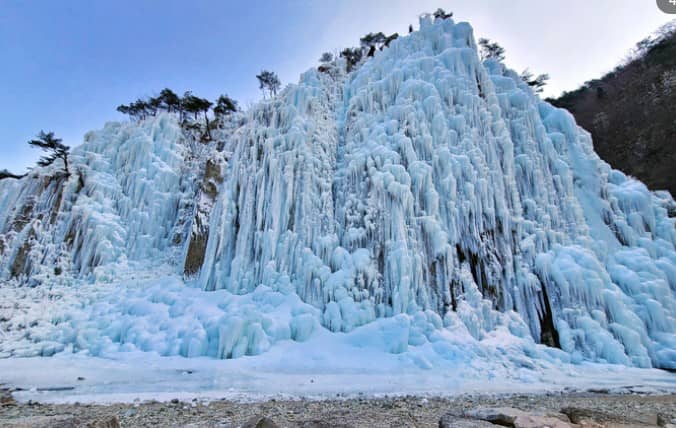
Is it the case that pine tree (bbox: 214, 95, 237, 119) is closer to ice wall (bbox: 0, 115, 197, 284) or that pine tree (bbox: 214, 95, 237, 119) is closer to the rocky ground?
ice wall (bbox: 0, 115, 197, 284)

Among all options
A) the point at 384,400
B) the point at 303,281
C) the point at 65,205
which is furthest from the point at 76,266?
the point at 384,400

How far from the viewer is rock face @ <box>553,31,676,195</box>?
1848cm

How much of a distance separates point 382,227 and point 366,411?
19.0 ft

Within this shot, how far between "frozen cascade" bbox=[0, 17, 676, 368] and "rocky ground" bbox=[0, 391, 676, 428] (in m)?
2.58

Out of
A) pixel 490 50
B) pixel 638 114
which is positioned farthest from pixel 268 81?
pixel 638 114

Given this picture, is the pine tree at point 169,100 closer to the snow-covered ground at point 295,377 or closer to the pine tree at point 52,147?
the pine tree at point 52,147

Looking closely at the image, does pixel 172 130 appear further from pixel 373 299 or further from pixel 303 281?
pixel 373 299

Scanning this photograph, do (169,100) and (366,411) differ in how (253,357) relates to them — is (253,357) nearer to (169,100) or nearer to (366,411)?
(366,411)

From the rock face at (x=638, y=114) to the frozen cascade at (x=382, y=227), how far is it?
9091 millimetres

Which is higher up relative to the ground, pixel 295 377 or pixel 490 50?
pixel 490 50

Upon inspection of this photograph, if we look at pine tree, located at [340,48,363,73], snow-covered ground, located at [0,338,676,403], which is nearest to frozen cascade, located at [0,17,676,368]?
snow-covered ground, located at [0,338,676,403]

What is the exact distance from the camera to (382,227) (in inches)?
407

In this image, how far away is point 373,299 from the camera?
948 cm

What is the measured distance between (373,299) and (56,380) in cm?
738
